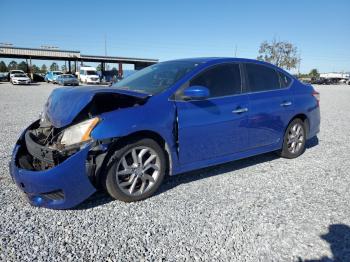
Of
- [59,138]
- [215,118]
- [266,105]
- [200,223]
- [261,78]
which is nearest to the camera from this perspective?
[200,223]

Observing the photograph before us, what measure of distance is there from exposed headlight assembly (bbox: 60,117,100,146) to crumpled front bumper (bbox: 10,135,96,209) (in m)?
0.11

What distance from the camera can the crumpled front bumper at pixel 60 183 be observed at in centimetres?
286

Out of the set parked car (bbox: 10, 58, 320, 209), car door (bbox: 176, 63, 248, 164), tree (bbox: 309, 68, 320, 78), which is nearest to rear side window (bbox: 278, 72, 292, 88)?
parked car (bbox: 10, 58, 320, 209)

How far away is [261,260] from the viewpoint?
2.45 metres

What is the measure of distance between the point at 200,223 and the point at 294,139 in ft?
9.46

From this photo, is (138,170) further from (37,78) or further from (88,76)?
(37,78)

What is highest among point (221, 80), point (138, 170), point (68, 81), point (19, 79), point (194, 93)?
point (19, 79)

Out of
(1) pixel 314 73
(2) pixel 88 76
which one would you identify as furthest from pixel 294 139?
(1) pixel 314 73

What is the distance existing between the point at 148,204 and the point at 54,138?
48.3 inches

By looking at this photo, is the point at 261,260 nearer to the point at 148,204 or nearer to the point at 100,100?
the point at 148,204

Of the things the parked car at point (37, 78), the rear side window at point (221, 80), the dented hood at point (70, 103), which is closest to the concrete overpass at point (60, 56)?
the parked car at point (37, 78)

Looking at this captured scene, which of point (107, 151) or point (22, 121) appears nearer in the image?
point (107, 151)

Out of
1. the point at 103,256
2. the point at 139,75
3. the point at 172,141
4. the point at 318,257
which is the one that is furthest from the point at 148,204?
the point at 139,75

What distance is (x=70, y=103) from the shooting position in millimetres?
3219
